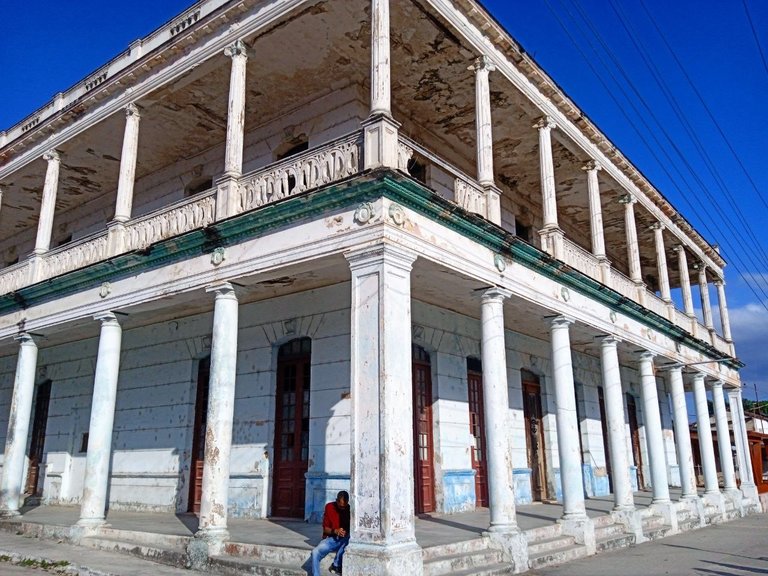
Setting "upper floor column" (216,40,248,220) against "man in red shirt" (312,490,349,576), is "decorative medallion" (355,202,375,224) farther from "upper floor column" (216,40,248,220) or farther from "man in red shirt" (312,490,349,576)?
"man in red shirt" (312,490,349,576)

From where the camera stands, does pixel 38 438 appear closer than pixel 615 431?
No

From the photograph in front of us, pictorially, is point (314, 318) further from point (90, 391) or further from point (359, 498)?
point (90, 391)

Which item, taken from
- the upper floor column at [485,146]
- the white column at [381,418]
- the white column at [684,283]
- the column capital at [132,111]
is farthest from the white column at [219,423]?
the white column at [684,283]

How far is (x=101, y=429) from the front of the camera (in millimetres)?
10672

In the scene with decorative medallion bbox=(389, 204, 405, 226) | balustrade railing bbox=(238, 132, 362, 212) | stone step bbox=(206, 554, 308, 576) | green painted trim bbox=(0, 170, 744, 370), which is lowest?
stone step bbox=(206, 554, 308, 576)

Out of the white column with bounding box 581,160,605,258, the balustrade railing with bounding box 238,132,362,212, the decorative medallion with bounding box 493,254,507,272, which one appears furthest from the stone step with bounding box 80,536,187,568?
the white column with bounding box 581,160,605,258

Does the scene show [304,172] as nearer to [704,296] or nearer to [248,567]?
[248,567]

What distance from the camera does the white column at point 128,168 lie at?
1144 cm

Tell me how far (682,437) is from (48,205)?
15.6m

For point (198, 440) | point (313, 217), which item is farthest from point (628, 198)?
point (198, 440)

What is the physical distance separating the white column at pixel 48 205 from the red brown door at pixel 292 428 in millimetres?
5439

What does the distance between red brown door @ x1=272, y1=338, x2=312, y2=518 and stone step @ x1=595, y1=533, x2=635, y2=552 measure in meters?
5.02

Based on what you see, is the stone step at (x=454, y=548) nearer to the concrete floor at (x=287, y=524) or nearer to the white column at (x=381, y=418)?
the concrete floor at (x=287, y=524)

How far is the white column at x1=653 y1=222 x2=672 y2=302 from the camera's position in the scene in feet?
54.2
